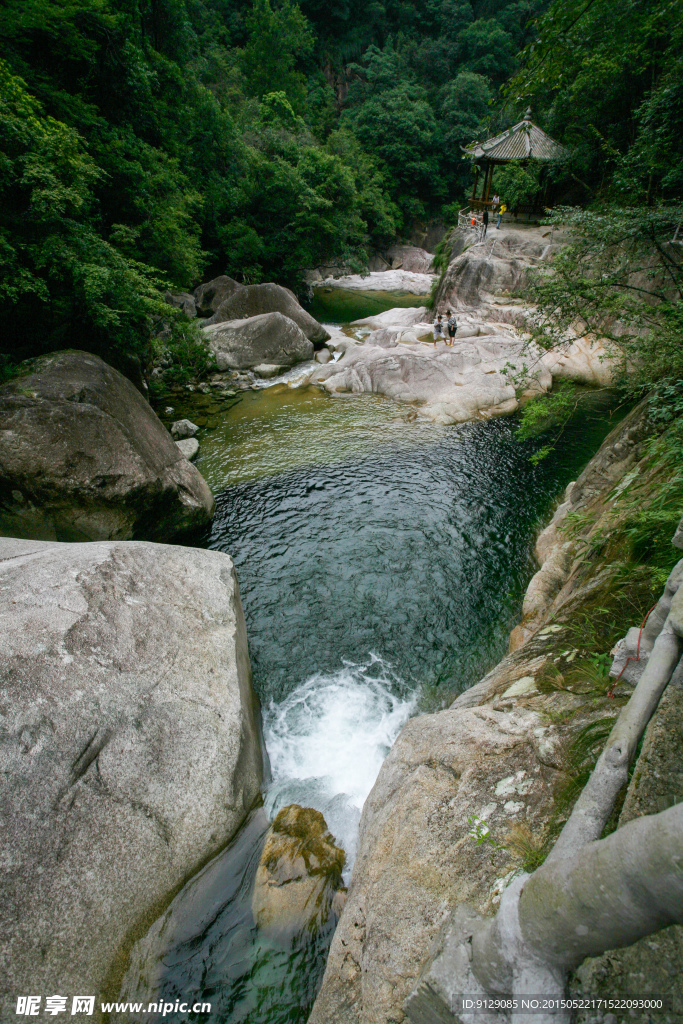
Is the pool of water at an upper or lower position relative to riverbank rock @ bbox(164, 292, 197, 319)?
lower

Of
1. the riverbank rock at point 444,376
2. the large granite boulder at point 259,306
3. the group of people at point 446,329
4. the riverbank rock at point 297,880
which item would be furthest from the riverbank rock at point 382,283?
the riverbank rock at point 297,880

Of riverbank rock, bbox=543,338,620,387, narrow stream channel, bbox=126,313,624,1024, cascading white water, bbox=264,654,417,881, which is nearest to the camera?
narrow stream channel, bbox=126,313,624,1024

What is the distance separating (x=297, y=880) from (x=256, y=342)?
18.0 metres

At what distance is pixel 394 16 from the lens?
5344 centimetres

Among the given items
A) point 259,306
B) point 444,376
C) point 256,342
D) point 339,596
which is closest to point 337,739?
point 339,596

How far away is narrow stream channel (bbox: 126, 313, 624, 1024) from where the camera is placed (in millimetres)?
3746

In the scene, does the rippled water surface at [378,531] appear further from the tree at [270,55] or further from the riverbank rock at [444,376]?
the tree at [270,55]

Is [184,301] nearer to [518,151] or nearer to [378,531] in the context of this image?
[378,531]

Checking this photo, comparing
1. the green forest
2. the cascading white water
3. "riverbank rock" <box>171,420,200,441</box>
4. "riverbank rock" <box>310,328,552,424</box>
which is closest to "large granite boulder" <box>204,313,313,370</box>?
"riverbank rock" <box>310,328,552,424</box>

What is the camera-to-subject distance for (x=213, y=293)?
76.5 ft

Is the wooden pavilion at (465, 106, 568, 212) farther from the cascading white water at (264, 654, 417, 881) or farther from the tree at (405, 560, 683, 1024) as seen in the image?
the tree at (405, 560, 683, 1024)

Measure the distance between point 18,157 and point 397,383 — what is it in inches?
450

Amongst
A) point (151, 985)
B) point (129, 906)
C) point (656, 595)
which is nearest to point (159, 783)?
point (129, 906)

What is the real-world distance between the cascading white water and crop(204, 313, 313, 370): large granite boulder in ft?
48.7
